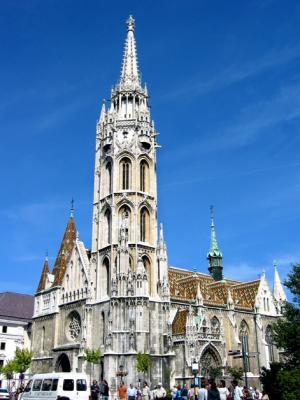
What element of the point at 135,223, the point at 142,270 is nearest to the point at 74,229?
the point at 135,223

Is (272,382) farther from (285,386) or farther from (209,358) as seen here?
(209,358)

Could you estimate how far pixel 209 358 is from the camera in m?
52.8

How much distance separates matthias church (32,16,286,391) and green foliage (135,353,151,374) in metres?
1.18

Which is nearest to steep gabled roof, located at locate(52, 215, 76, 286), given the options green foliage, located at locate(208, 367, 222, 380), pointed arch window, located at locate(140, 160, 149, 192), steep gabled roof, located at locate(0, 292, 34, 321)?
pointed arch window, located at locate(140, 160, 149, 192)

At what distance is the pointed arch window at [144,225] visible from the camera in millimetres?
55000

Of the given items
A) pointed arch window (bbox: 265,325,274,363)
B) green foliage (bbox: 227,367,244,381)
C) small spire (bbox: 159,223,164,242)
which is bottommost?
green foliage (bbox: 227,367,244,381)

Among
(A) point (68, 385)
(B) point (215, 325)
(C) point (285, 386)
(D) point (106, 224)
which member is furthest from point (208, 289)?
(C) point (285, 386)

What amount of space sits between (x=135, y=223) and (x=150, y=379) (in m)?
15.5

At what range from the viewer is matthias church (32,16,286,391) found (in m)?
48.7

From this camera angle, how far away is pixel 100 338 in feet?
165

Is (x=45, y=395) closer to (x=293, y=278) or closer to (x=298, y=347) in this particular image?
(x=298, y=347)

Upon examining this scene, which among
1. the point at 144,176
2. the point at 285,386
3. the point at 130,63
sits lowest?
the point at 285,386

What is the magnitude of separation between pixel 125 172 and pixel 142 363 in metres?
21.0

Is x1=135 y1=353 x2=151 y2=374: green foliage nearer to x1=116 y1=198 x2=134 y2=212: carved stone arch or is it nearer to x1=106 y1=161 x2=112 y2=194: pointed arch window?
x1=116 y1=198 x2=134 y2=212: carved stone arch
